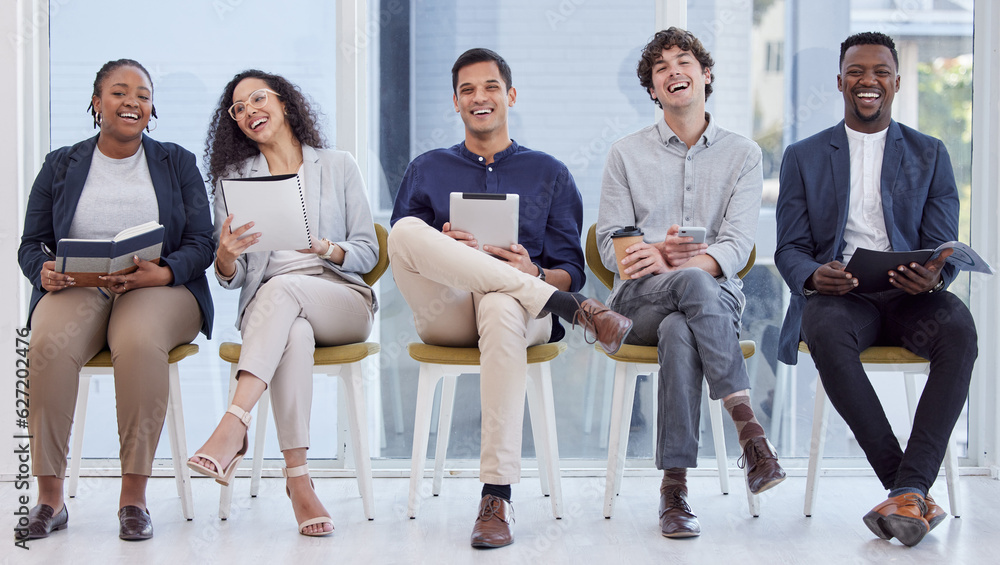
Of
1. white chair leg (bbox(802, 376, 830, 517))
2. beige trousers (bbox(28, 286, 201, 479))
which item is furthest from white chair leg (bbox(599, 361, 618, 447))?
beige trousers (bbox(28, 286, 201, 479))

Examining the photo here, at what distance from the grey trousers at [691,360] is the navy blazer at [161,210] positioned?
4.54 feet

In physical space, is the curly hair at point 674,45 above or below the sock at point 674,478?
above

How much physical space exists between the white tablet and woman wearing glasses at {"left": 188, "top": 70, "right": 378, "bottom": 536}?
0.38 meters

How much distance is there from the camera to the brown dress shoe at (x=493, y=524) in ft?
6.78

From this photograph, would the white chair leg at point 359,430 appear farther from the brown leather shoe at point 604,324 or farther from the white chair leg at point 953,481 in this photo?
the white chair leg at point 953,481

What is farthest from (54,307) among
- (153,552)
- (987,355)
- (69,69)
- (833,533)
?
(987,355)

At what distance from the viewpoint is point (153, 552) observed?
A: 2.07 meters

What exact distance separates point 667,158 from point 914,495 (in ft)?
3.84

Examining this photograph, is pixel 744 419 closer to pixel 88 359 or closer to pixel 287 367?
pixel 287 367

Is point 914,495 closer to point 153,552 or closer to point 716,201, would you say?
point 716,201

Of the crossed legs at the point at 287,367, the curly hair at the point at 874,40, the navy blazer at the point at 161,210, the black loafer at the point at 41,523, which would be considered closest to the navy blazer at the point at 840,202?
the curly hair at the point at 874,40

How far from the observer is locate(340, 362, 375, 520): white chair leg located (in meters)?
2.37

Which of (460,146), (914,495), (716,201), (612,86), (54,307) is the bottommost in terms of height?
(914,495)

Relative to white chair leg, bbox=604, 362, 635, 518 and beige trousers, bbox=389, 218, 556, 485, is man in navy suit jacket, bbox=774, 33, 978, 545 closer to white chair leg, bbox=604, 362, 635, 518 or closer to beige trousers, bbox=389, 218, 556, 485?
white chair leg, bbox=604, 362, 635, 518
